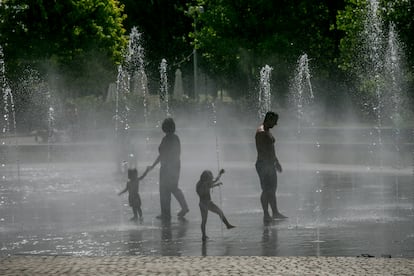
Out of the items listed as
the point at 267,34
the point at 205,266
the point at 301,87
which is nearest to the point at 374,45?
the point at 267,34

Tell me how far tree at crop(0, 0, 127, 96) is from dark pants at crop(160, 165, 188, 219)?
40.5 metres

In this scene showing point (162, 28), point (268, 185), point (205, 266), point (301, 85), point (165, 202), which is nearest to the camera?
point (205, 266)

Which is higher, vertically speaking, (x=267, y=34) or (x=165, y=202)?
(x=267, y=34)

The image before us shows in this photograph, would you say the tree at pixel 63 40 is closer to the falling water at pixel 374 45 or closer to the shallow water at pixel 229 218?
the falling water at pixel 374 45

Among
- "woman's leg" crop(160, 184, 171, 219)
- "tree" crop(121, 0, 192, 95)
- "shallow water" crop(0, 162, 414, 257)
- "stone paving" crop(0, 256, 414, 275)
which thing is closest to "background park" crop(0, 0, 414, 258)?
"shallow water" crop(0, 162, 414, 257)

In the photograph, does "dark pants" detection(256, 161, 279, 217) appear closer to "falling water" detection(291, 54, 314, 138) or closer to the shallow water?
the shallow water

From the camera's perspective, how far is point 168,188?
1562 cm

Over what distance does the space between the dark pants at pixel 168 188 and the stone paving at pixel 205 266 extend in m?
4.18

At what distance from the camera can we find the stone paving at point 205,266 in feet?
33.4

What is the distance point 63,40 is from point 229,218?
1662 inches

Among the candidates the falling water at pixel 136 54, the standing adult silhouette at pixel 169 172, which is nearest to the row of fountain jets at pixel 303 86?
the falling water at pixel 136 54

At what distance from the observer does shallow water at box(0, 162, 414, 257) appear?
41.3ft

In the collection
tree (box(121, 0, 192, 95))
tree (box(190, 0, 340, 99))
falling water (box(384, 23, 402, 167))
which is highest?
tree (box(121, 0, 192, 95))

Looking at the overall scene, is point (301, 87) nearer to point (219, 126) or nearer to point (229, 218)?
point (219, 126)
